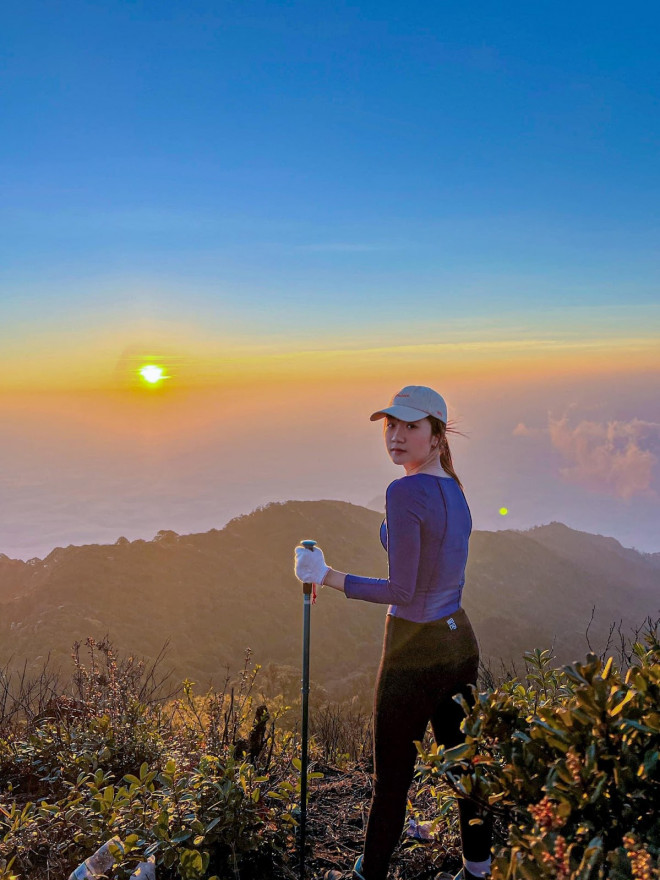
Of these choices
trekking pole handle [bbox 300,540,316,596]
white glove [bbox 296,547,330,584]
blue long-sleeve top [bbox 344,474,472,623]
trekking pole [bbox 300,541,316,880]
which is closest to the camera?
blue long-sleeve top [bbox 344,474,472,623]

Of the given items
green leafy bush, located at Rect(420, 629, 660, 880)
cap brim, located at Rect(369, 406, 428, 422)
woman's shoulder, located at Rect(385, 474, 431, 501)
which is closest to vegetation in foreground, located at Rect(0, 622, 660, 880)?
green leafy bush, located at Rect(420, 629, 660, 880)

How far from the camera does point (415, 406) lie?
338cm

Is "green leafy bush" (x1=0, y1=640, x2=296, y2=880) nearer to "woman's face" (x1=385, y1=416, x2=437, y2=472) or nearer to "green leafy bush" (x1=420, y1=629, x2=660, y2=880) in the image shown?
"green leafy bush" (x1=420, y1=629, x2=660, y2=880)

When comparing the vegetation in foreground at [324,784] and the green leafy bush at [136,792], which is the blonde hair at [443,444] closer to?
the vegetation in foreground at [324,784]

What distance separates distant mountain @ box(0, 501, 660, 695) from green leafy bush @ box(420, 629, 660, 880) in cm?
1537

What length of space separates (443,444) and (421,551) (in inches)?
24.2

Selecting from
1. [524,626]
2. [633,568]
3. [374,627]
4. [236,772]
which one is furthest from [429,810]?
[633,568]

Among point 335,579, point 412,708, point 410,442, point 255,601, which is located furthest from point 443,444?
point 255,601

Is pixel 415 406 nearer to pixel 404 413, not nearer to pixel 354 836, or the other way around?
pixel 404 413

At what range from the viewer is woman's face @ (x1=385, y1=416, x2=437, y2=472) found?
11.1 ft

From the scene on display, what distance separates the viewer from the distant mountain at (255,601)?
95.8 feet

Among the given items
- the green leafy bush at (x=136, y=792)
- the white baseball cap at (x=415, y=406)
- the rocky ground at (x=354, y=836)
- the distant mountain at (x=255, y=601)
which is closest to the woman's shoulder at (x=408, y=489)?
the white baseball cap at (x=415, y=406)

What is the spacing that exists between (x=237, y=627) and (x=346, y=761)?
3007 cm

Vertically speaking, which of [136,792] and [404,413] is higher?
[404,413]
